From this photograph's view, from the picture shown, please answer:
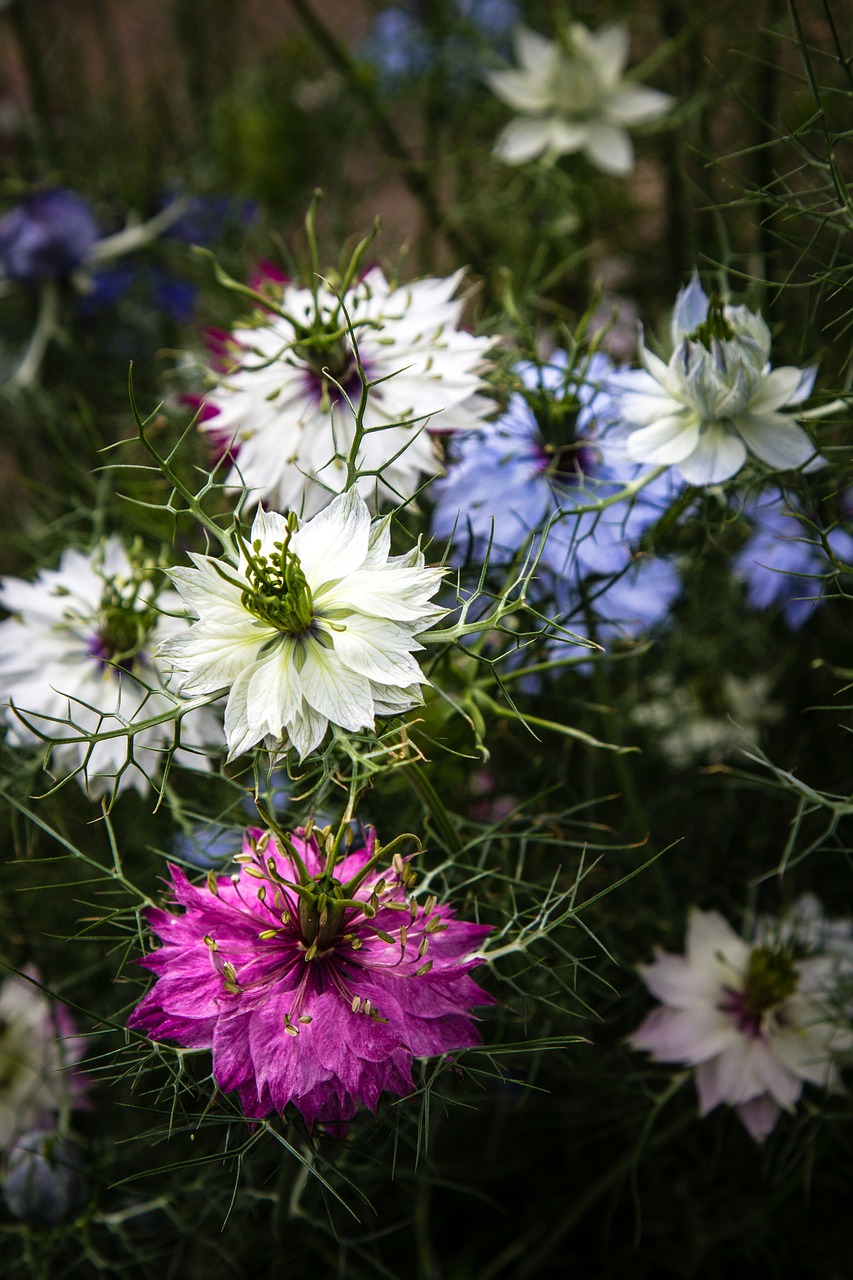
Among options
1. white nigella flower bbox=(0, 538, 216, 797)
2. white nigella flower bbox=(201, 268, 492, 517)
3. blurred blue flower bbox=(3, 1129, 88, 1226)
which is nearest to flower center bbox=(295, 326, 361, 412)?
white nigella flower bbox=(201, 268, 492, 517)

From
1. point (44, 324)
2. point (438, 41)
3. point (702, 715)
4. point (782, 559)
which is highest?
point (438, 41)

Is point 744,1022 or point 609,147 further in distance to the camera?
point 609,147

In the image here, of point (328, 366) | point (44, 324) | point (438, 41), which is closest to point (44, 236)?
point (44, 324)

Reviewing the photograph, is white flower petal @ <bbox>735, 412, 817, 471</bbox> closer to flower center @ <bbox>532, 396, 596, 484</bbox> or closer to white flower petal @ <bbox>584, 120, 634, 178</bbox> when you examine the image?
flower center @ <bbox>532, 396, 596, 484</bbox>

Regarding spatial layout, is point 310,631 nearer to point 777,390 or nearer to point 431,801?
point 431,801

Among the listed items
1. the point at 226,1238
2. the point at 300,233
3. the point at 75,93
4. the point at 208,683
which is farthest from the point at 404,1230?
the point at 75,93

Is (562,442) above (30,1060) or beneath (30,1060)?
above

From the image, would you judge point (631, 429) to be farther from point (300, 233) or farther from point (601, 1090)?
point (300, 233)
